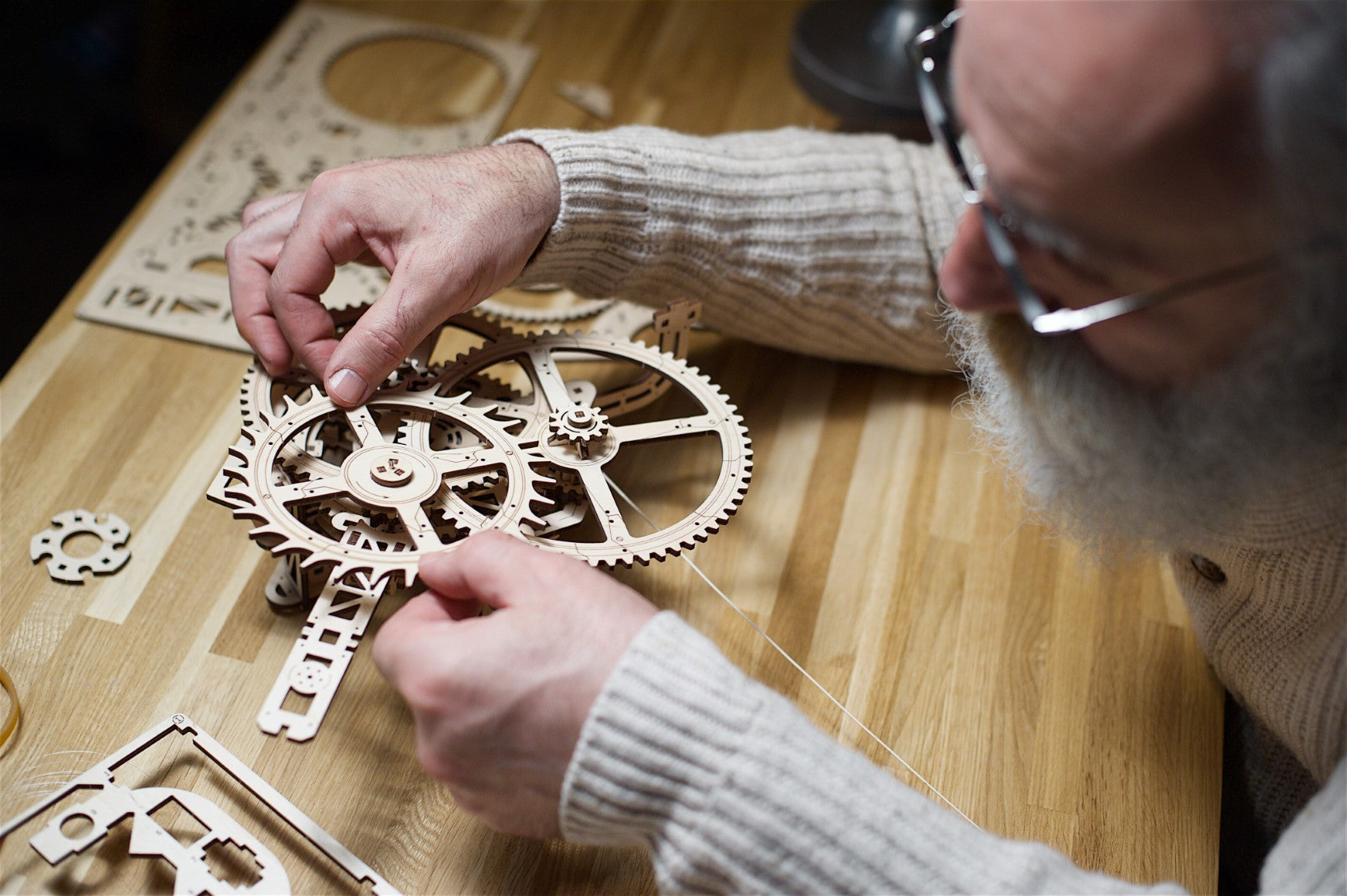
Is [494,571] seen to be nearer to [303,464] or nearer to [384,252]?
[303,464]

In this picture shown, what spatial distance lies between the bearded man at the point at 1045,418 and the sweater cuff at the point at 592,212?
0.17 ft

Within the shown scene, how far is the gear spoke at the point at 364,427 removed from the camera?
0.95 metres

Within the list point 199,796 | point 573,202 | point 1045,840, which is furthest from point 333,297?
point 1045,840

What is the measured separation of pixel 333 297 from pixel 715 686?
0.77 metres

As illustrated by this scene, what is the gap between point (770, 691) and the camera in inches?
30.4

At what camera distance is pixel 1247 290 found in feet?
2.18

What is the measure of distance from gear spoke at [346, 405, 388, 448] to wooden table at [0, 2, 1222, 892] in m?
0.18

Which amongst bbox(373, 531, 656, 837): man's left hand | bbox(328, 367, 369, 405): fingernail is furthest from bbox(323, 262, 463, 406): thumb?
bbox(373, 531, 656, 837): man's left hand

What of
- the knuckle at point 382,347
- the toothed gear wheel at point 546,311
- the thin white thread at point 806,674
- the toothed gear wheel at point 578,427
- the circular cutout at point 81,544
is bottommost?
the circular cutout at point 81,544

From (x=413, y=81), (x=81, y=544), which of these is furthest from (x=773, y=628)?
(x=413, y=81)

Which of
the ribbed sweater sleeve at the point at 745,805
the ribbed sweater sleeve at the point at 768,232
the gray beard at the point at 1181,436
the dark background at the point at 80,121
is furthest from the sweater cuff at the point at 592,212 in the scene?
the dark background at the point at 80,121

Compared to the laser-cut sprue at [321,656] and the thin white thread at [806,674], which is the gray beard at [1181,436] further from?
the laser-cut sprue at [321,656]

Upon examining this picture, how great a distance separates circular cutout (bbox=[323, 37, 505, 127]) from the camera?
1.66 meters

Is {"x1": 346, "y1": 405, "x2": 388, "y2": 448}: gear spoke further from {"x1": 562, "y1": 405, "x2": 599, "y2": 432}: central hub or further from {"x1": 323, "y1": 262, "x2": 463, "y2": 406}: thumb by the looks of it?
{"x1": 562, "y1": 405, "x2": 599, "y2": 432}: central hub
